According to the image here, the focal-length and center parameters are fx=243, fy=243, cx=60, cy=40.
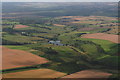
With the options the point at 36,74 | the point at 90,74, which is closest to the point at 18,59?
the point at 36,74

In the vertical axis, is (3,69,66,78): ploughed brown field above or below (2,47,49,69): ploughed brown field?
below

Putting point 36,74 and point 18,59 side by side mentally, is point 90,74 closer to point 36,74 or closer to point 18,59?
point 36,74

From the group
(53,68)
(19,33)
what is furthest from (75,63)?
(19,33)

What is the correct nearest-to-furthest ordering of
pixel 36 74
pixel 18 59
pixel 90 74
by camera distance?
pixel 90 74 < pixel 36 74 < pixel 18 59

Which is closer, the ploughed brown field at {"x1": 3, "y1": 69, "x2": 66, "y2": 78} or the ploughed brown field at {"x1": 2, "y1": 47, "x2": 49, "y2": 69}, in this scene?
the ploughed brown field at {"x1": 3, "y1": 69, "x2": 66, "y2": 78}

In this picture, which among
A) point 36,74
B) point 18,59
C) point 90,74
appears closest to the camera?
point 90,74

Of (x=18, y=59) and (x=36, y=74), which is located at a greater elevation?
(x=18, y=59)

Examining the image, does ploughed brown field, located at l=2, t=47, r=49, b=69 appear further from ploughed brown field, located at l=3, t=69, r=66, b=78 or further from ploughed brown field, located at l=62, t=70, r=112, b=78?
ploughed brown field, located at l=62, t=70, r=112, b=78

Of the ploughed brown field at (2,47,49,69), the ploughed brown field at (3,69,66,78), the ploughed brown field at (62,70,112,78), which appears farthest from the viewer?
the ploughed brown field at (2,47,49,69)

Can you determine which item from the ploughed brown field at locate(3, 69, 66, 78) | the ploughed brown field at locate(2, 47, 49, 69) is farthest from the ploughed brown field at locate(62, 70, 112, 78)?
the ploughed brown field at locate(2, 47, 49, 69)
